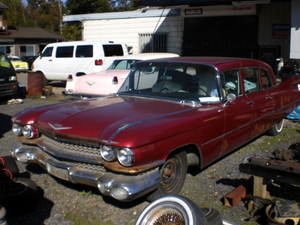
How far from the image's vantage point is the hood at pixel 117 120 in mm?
3635

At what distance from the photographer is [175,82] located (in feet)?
16.7

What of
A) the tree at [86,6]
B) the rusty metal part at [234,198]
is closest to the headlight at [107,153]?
the rusty metal part at [234,198]

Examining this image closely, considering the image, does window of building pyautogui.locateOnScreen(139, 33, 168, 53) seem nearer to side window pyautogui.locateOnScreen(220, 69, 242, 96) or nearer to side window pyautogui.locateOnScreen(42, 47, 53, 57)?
side window pyautogui.locateOnScreen(42, 47, 53, 57)

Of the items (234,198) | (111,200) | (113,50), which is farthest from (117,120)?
(113,50)

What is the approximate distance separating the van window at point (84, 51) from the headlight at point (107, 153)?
10.6 meters

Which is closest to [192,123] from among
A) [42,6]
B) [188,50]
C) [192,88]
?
[192,88]

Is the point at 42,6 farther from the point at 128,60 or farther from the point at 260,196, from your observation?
the point at 260,196

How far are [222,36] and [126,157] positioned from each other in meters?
13.7

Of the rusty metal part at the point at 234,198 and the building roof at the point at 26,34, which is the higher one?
the building roof at the point at 26,34

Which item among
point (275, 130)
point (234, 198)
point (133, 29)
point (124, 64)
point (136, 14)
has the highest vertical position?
point (136, 14)

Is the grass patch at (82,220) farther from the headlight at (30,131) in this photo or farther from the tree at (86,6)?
the tree at (86,6)

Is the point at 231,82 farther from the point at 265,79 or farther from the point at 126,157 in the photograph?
the point at 126,157

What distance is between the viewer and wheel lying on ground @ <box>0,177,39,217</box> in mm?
3893

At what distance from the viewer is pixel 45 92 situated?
42.5 feet
